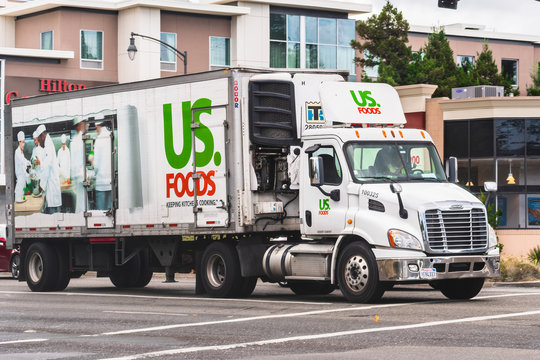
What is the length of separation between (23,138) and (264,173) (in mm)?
7382

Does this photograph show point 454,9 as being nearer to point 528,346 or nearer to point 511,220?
point 528,346

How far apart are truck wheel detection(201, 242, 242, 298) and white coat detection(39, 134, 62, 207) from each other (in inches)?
189

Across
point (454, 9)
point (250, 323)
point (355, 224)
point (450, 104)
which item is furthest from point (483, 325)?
point (450, 104)

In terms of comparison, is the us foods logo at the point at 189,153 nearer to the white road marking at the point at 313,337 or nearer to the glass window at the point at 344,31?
the white road marking at the point at 313,337

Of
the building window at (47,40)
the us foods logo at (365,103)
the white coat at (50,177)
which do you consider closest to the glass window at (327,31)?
the building window at (47,40)

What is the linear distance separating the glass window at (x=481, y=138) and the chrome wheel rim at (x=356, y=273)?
2569cm

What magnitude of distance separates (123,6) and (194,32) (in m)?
4.21

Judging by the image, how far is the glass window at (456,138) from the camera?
43.1m

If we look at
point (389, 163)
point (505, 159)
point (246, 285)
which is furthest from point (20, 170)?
point (505, 159)

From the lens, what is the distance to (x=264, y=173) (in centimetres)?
2014

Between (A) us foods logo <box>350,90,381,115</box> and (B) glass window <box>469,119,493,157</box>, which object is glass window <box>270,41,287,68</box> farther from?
(A) us foods logo <box>350,90,381,115</box>

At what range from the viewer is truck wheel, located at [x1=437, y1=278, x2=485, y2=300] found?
18.6m

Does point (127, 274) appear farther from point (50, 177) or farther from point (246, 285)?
point (246, 285)

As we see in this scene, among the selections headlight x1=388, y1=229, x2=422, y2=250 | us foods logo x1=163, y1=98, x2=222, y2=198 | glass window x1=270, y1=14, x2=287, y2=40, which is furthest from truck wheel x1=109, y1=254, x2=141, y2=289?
glass window x1=270, y1=14, x2=287, y2=40
